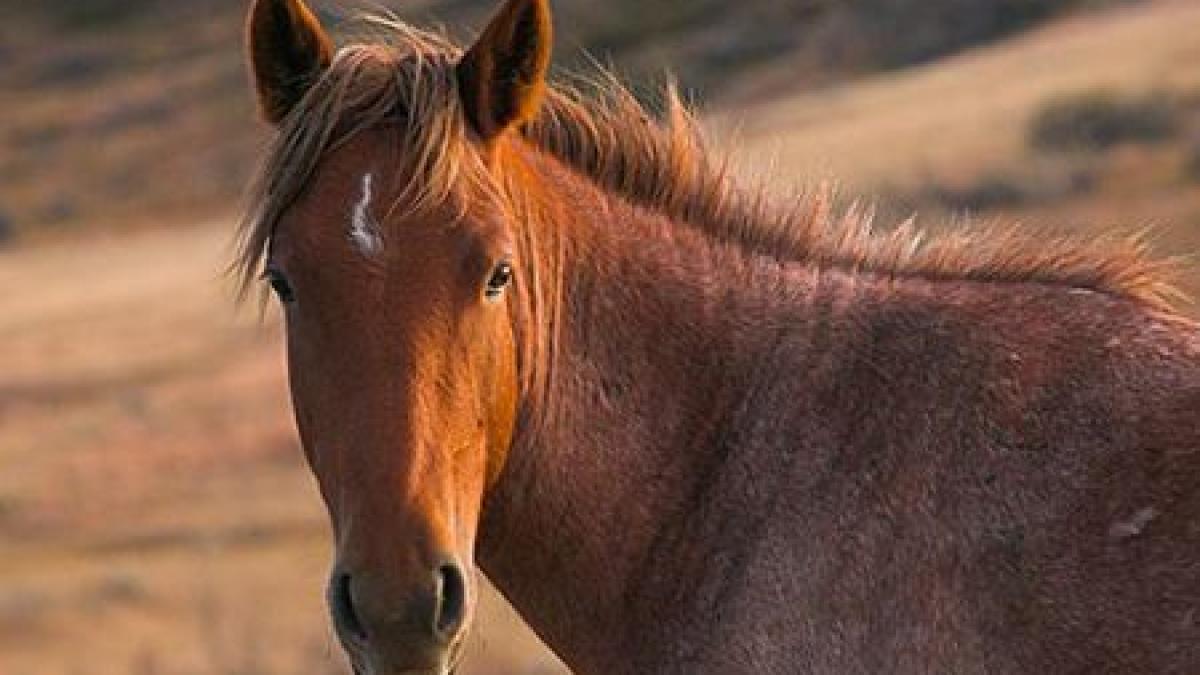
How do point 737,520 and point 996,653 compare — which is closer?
point 996,653

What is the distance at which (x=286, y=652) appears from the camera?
1856cm

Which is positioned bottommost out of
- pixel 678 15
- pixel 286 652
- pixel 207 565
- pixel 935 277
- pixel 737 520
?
pixel 678 15

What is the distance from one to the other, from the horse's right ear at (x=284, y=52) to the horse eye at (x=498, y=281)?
0.68 m

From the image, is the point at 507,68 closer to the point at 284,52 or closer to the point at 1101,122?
the point at 284,52

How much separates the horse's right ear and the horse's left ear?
0.36m

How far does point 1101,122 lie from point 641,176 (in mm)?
26438

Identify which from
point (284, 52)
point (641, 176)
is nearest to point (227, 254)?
point (284, 52)

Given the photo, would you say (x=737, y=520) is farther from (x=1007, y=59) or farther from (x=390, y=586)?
(x=1007, y=59)

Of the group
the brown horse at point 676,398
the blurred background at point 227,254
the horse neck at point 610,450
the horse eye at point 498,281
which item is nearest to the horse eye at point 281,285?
the brown horse at point 676,398

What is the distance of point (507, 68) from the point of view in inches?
215

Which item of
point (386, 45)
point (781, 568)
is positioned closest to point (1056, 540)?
point (781, 568)

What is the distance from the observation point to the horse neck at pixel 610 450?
5.56 metres

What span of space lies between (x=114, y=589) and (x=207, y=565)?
1.11m

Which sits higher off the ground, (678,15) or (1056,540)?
(1056,540)
